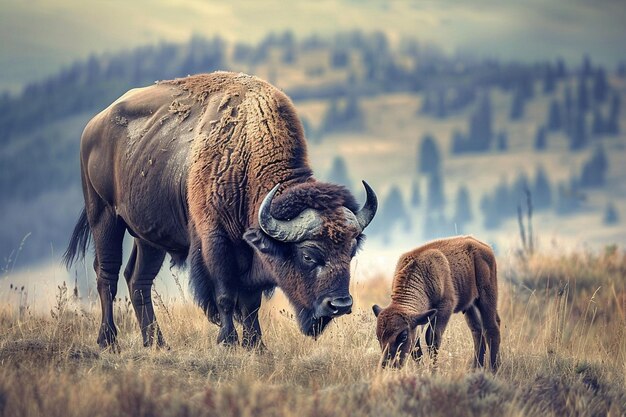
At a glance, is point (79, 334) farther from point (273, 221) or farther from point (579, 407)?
point (579, 407)

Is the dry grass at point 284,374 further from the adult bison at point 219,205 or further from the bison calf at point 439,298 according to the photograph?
the adult bison at point 219,205

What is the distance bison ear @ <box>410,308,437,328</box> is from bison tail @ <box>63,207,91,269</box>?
5.20 m

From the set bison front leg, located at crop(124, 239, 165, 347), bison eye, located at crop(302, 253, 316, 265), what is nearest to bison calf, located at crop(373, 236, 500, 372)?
bison eye, located at crop(302, 253, 316, 265)

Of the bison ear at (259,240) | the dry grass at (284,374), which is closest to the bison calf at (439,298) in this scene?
the dry grass at (284,374)

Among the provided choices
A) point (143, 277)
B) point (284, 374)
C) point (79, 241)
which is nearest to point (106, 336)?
point (143, 277)

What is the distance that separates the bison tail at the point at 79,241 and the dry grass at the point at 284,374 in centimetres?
76

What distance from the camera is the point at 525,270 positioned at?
16.0 metres

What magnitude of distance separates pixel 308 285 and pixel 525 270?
7215 mm

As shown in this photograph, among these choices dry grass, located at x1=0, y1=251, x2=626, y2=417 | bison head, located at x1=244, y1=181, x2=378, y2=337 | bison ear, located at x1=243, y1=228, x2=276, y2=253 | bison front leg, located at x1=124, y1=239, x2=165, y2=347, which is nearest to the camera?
dry grass, located at x1=0, y1=251, x2=626, y2=417

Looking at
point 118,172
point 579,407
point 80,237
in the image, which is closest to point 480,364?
point 579,407

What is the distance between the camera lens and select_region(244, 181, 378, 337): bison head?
9.38m

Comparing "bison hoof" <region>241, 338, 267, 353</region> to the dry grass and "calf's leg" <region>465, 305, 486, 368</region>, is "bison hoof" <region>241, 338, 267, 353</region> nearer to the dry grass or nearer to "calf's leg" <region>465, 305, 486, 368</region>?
the dry grass

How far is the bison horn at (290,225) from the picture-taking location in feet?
31.0

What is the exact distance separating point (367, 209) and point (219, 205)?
1.47m
